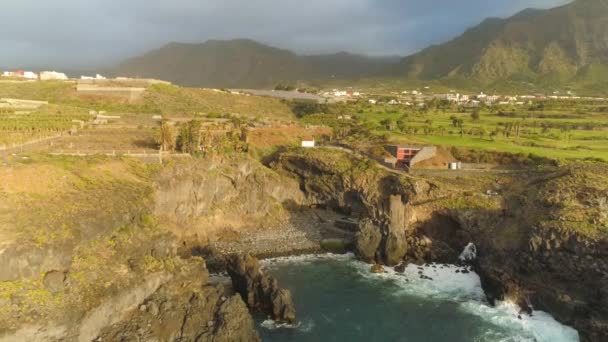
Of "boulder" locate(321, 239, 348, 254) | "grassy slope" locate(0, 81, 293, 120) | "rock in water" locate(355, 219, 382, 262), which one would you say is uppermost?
"grassy slope" locate(0, 81, 293, 120)

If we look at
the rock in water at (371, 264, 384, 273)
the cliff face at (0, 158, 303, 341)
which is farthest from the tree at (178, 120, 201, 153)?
the rock in water at (371, 264, 384, 273)

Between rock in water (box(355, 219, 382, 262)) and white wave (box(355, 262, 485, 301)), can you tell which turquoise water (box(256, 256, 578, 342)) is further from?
rock in water (box(355, 219, 382, 262))

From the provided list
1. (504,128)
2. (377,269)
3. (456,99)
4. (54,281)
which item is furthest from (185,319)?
(456,99)

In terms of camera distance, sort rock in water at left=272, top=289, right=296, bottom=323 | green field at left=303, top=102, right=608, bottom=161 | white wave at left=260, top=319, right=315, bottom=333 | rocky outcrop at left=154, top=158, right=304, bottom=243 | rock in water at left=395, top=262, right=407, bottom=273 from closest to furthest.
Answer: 1. white wave at left=260, top=319, right=315, bottom=333
2. rock in water at left=272, top=289, right=296, bottom=323
3. rock in water at left=395, top=262, right=407, bottom=273
4. rocky outcrop at left=154, top=158, right=304, bottom=243
5. green field at left=303, top=102, right=608, bottom=161

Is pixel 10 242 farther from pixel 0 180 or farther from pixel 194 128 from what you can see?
pixel 194 128

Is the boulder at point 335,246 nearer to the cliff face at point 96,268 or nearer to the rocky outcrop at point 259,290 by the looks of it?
the rocky outcrop at point 259,290

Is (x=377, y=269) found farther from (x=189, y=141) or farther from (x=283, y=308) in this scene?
(x=189, y=141)

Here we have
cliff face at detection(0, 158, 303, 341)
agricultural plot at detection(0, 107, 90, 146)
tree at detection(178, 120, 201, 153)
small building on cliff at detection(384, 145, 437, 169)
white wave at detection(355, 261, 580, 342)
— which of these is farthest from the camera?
small building on cliff at detection(384, 145, 437, 169)

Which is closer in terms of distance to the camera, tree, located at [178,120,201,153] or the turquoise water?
the turquoise water
